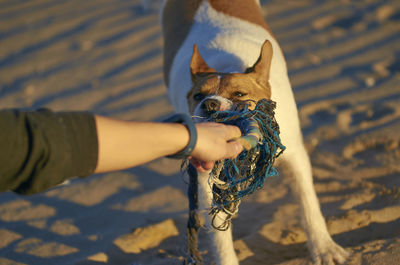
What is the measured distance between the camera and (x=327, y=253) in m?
2.43

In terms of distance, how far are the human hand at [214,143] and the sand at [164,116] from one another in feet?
3.88

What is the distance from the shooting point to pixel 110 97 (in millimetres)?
4816

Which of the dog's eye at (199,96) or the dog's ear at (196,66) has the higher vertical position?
the dog's ear at (196,66)

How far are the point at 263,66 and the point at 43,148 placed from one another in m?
1.52

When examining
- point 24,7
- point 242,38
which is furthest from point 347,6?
point 24,7

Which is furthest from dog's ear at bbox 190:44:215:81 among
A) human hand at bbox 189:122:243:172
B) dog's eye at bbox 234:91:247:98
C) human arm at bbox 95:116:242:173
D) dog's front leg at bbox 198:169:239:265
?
human arm at bbox 95:116:242:173

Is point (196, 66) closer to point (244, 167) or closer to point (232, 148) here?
point (244, 167)

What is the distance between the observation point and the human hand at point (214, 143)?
1356 millimetres

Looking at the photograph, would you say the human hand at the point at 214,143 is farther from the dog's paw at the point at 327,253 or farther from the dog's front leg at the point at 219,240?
the dog's paw at the point at 327,253

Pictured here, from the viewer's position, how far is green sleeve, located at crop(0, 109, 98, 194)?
111 centimetres

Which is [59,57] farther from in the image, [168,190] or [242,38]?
[242,38]

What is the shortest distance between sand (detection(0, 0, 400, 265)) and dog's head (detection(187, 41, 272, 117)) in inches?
38.2

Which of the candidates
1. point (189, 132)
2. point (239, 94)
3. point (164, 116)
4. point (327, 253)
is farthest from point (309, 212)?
point (164, 116)

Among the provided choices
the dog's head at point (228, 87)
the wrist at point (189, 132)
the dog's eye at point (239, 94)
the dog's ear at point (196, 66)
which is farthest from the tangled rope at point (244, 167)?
the dog's ear at point (196, 66)
